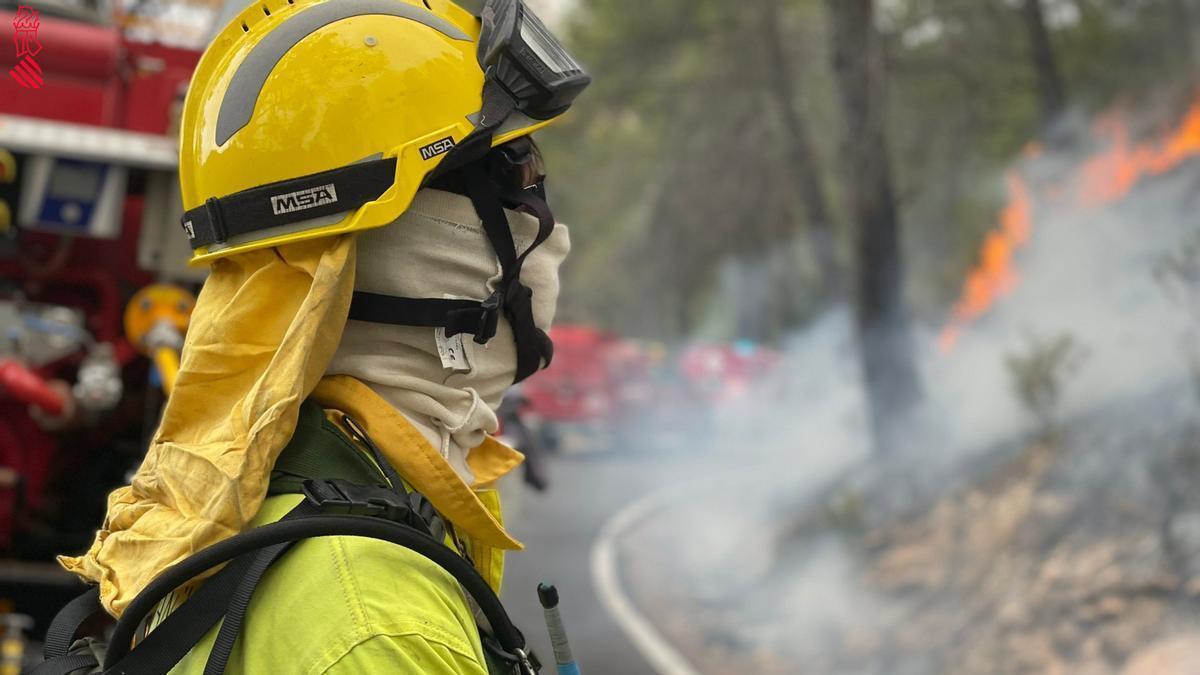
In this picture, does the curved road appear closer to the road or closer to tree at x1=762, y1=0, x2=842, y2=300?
the road

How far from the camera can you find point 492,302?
194 cm

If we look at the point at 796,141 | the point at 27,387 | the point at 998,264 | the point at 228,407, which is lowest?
the point at 228,407

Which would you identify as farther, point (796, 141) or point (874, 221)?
point (796, 141)

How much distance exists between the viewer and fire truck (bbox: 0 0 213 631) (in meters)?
5.20

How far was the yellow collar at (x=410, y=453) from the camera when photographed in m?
1.78

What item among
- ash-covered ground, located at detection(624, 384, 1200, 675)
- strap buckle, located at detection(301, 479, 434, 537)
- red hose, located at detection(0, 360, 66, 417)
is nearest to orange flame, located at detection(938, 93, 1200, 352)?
ash-covered ground, located at detection(624, 384, 1200, 675)

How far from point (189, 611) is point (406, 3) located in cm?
94

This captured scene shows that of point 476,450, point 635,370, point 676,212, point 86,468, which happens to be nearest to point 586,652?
point 86,468

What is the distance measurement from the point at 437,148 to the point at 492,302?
9.8 inches

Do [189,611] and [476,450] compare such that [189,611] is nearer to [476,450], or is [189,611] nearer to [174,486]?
[174,486]

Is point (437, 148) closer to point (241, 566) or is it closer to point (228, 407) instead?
point (228, 407)

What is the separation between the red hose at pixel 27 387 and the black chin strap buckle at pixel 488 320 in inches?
149

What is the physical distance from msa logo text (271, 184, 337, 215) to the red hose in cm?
378

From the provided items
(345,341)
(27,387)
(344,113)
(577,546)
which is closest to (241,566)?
(345,341)
